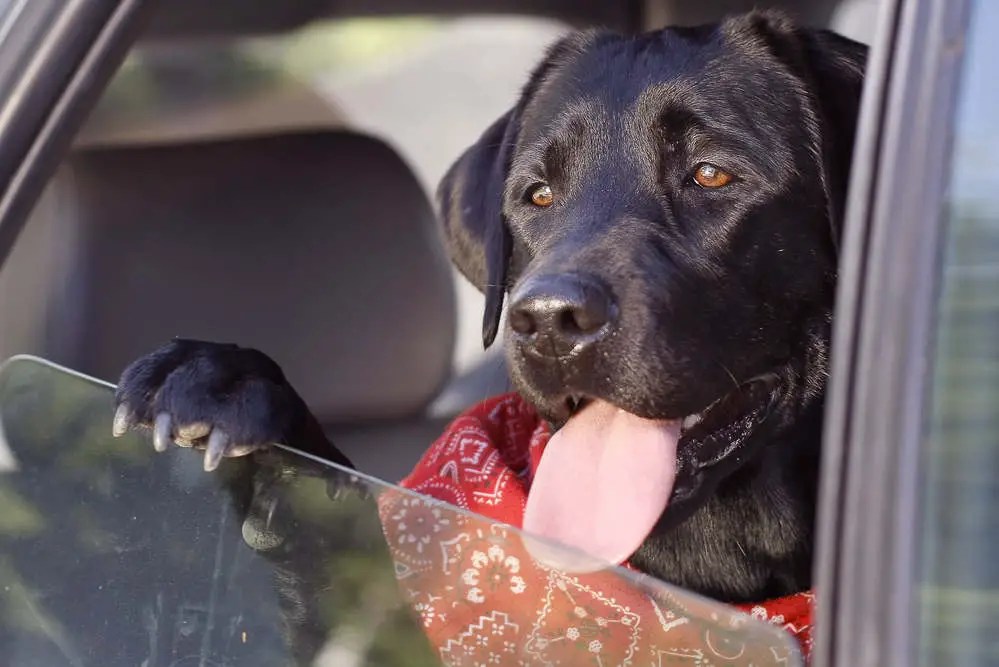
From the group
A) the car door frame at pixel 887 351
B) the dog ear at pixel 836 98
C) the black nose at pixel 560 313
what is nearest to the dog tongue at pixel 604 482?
the black nose at pixel 560 313

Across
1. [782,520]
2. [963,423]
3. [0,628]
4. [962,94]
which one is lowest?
[782,520]

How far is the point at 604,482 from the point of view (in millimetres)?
1587

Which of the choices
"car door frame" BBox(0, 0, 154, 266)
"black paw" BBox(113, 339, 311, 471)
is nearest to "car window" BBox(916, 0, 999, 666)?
"black paw" BBox(113, 339, 311, 471)

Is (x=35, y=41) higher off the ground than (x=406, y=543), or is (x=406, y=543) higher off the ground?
(x=35, y=41)

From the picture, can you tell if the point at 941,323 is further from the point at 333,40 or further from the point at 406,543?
→ the point at 333,40

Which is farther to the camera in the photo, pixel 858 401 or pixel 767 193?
pixel 767 193

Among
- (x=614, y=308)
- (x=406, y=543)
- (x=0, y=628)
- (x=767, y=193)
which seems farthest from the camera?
(x=767, y=193)

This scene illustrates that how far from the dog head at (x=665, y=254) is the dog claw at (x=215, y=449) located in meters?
0.37

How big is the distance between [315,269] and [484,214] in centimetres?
61

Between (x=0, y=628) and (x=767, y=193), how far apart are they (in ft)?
3.69

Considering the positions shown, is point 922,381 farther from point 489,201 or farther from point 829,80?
point 489,201

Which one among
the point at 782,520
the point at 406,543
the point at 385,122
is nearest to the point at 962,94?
the point at 406,543

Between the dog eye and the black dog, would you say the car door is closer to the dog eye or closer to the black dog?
the black dog

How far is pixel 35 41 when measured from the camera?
59.3 inches
